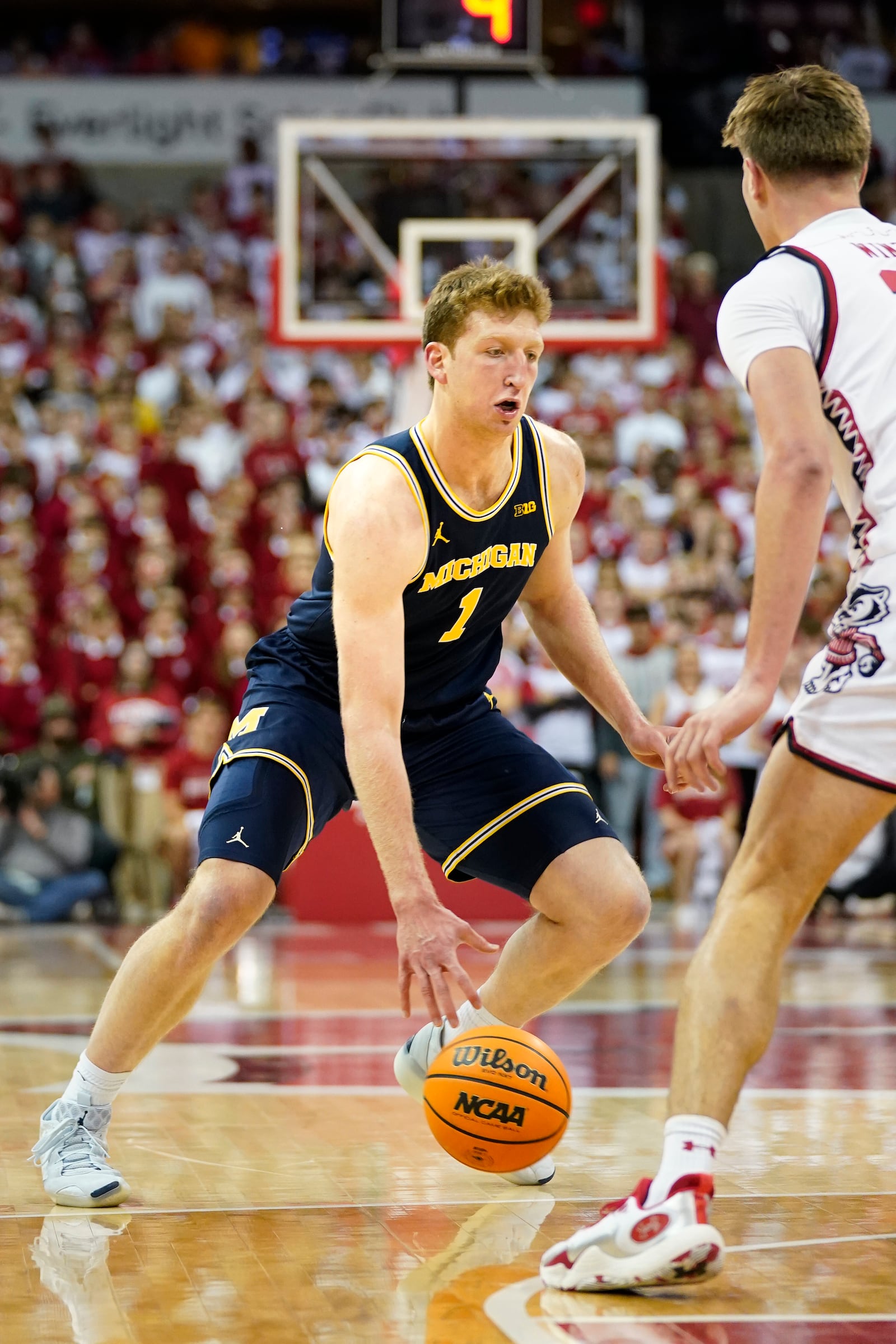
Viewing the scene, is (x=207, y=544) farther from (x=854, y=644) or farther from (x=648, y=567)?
(x=854, y=644)

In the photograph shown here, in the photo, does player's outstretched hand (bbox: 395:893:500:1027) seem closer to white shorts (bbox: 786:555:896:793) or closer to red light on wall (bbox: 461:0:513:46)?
white shorts (bbox: 786:555:896:793)

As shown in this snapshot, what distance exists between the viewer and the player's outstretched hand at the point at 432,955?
12.7ft

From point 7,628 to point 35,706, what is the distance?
0.62 metres

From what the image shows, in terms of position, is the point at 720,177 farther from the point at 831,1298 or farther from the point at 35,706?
the point at 831,1298

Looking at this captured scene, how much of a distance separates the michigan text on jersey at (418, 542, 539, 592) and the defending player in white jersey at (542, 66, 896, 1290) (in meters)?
1.06

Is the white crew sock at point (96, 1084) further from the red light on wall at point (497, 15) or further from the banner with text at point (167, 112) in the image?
the banner with text at point (167, 112)

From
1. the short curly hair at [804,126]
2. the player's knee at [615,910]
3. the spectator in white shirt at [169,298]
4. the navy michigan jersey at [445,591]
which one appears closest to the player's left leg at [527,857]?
the player's knee at [615,910]

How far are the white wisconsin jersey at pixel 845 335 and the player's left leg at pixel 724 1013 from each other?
55 cm

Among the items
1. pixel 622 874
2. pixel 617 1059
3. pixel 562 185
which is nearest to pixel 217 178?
pixel 562 185

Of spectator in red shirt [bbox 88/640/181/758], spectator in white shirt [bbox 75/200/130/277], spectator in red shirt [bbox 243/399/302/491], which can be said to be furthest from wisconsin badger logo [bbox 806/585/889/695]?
spectator in white shirt [bbox 75/200/130/277]

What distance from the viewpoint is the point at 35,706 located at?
13188mm

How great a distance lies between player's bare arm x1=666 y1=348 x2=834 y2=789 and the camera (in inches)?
138

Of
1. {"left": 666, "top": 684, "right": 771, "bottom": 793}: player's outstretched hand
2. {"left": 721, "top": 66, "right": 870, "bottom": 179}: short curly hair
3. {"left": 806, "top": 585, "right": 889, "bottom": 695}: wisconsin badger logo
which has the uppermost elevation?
{"left": 721, "top": 66, "right": 870, "bottom": 179}: short curly hair

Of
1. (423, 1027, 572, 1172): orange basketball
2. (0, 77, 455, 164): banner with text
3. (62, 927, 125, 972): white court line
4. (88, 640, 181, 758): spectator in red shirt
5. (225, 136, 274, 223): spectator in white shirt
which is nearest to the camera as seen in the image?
(423, 1027, 572, 1172): orange basketball
